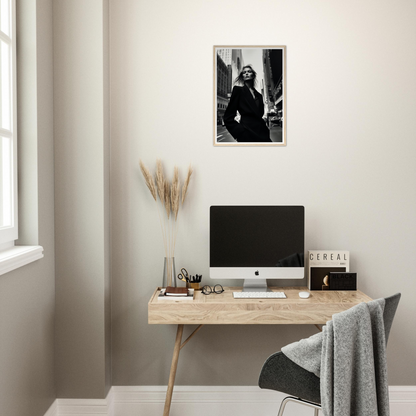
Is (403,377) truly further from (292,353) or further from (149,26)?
(149,26)

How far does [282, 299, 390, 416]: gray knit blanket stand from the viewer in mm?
1384

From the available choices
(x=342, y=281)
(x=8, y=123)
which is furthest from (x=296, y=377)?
(x=8, y=123)

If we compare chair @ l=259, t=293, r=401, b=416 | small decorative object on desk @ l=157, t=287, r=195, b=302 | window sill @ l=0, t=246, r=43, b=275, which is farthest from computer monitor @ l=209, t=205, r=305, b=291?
window sill @ l=0, t=246, r=43, b=275

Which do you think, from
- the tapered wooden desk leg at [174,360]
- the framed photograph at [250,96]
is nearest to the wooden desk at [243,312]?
the tapered wooden desk leg at [174,360]

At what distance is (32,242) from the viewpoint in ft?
6.25

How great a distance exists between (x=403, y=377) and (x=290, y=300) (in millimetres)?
1015

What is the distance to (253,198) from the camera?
7.62 feet

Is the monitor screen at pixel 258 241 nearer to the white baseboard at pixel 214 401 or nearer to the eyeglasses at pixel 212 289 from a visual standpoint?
the eyeglasses at pixel 212 289

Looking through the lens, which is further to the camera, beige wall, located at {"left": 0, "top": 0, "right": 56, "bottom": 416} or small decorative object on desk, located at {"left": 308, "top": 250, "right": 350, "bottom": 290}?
small decorative object on desk, located at {"left": 308, "top": 250, "right": 350, "bottom": 290}

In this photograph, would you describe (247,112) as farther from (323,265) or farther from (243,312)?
(243,312)

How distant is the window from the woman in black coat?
3.81 feet

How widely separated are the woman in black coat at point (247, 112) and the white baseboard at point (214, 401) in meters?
1.54

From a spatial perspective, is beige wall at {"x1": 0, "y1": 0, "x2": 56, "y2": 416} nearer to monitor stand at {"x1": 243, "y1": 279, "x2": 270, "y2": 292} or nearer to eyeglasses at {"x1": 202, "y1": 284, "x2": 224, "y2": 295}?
eyeglasses at {"x1": 202, "y1": 284, "x2": 224, "y2": 295}

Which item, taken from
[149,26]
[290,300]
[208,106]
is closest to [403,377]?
[290,300]
